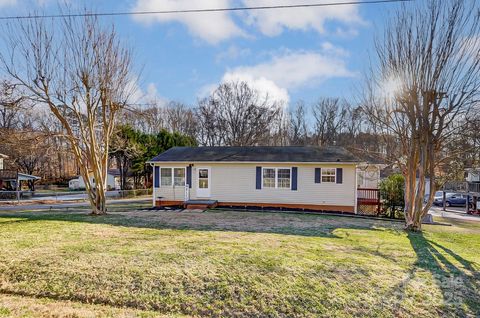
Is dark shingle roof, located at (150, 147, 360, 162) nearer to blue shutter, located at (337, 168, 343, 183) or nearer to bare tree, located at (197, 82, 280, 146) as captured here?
blue shutter, located at (337, 168, 343, 183)

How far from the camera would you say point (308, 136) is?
42.5m

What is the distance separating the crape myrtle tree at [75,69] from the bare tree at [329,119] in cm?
3341

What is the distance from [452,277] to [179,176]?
43.1ft

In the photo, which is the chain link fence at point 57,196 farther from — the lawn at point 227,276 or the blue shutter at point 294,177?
the lawn at point 227,276

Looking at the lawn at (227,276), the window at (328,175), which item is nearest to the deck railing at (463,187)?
the window at (328,175)

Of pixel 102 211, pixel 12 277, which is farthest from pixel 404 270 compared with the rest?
pixel 102 211

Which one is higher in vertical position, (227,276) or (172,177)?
(172,177)

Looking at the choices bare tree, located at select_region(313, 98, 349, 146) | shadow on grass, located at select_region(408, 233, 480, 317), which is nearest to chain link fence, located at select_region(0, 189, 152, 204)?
shadow on grass, located at select_region(408, 233, 480, 317)

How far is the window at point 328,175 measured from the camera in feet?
49.0

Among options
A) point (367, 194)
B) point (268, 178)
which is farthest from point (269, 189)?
point (367, 194)

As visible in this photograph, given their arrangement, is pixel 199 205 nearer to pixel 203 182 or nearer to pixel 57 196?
pixel 203 182

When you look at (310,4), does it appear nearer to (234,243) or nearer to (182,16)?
(182,16)

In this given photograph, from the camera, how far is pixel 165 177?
16391 mm

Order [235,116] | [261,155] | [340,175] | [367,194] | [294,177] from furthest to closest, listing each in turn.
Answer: [235,116] < [261,155] < [367,194] < [294,177] < [340,175]
